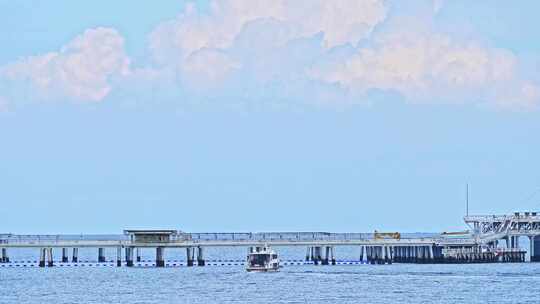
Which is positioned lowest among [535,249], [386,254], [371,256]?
[371,256]

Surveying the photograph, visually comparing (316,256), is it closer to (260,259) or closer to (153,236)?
(260,259)

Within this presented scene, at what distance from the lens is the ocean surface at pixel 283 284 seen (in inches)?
4510

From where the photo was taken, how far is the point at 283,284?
5197 inches

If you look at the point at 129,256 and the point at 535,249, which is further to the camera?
the point at 535,249

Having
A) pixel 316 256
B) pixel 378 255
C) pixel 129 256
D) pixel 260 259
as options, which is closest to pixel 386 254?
pixel 378 255

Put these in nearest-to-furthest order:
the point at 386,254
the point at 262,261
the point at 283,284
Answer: the point at 283,284 < the point at 262,261 < the point at 386,254

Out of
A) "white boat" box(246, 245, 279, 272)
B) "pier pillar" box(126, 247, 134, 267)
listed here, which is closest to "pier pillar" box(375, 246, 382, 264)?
"white boat" box(246, 245, 279, 272)

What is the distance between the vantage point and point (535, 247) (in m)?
168

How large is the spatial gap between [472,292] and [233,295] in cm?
1896

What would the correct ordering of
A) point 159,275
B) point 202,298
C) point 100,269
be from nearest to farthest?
point 202,298 → point 159,275 → point 100,269

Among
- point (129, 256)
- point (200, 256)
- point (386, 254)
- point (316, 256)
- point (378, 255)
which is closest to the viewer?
point (129, 256)

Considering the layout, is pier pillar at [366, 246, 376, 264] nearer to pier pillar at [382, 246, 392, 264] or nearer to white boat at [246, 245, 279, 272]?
pier pillar at [382, 246, 392, 264]

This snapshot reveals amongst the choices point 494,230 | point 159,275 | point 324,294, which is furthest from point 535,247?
point 324,294

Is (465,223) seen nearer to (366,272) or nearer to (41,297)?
(366,272)
